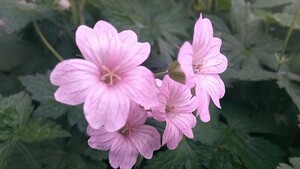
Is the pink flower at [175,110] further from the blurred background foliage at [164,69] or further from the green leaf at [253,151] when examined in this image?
the green leaf at [253,151]

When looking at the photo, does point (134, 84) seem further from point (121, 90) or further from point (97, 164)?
point (97, 164)

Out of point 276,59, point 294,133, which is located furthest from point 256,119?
point 276,59

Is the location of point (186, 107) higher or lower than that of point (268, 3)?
higher

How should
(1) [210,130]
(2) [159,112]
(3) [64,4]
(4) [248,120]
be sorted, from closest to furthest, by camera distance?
(2) [159,112]
(1) [210,130]
(4) [248,120]
(3) [64,4]

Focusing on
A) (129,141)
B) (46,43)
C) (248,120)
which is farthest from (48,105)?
(248,120)

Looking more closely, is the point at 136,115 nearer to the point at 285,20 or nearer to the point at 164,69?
the point at 164,69

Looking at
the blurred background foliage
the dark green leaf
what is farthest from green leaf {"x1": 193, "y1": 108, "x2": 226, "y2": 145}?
the dark green leaf
